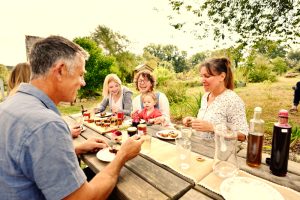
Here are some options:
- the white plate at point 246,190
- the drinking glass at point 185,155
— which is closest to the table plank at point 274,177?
the white plate at point 246,190

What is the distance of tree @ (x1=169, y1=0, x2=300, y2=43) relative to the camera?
4375 millimetres

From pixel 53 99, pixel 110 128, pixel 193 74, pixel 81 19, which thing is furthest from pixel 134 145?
pixel 81 19

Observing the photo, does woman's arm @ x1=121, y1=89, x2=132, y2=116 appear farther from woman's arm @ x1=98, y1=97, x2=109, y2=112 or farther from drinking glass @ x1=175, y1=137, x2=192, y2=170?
drinking glass @ x1=175, y1=137, x2=192, y2=170

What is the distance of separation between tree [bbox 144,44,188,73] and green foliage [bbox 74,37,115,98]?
1618 inches

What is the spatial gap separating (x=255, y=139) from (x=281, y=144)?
0.56ft

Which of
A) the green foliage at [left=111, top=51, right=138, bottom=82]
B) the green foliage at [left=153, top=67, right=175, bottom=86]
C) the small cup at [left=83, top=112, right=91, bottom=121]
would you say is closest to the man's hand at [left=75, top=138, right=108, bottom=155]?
the small cup at [left=83, top=112, right=91, bottom=121]

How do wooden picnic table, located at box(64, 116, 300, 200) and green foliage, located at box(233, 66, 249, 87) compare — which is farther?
green foliage, located at box(233, 66, 249, 87)

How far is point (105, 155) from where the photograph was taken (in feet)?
5.15

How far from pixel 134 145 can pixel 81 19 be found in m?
20.7

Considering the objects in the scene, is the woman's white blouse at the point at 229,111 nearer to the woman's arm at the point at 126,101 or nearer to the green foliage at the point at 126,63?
the woman's arm at the point at 126,101

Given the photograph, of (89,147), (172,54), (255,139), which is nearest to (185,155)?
(255,139)

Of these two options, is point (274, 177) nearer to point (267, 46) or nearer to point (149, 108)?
point (149, 108)

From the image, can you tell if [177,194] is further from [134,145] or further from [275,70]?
[275,70]

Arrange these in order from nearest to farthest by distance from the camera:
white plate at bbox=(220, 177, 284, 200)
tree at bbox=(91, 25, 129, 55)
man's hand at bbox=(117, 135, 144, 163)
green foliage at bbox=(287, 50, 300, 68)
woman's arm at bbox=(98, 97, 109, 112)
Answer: white plate at bbox=(220, 177, 284, 200), man's hand at bbox=(117, 135, 144, 163), woman's arm at bbox=(98, 97, 109, 112), green foliage at bbox=(287, 50, 300, 68), tree at bbox=(91, 25, 129, 55)
